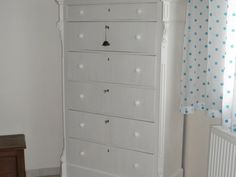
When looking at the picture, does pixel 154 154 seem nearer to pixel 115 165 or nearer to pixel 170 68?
pixel 115 165

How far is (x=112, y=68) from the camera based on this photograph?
2.54 meters

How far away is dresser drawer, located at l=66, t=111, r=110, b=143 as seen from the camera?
266cm

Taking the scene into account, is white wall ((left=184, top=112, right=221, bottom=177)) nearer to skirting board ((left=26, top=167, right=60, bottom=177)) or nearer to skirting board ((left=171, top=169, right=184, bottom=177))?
skirting board ((left=171, top=169, right=184, bottom=177))

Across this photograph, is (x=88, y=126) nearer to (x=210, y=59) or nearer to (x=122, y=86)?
(x=122, y=86)

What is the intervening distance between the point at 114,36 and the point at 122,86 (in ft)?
1.27

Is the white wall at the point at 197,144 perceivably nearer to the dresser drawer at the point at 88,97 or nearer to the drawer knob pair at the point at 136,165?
the drawer knob pair at the point at 136,165

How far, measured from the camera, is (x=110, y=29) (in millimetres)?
2500

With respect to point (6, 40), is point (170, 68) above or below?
below

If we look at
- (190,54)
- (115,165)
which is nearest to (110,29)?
(190,54)

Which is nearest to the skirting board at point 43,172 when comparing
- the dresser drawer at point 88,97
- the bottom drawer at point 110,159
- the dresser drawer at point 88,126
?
the bottom drawer at point 110,159

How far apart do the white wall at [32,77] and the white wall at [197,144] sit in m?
1.25

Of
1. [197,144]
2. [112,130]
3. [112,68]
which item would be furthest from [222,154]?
[112,68]

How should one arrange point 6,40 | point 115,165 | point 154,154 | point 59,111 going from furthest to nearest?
1. point 59,111
2. point 6,40
3. point 115,165
4. point 154,154

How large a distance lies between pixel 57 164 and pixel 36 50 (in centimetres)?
114
